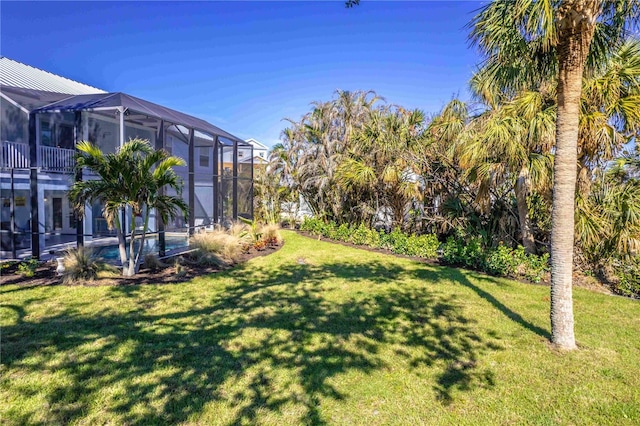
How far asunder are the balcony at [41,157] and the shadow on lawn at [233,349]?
611 centimetres

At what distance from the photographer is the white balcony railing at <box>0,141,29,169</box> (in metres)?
9.45

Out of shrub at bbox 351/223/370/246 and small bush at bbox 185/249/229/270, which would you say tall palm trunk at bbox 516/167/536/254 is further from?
small bush at bbox 185/249/229/270

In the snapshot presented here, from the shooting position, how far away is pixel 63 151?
10914mm

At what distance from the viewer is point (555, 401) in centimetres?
321

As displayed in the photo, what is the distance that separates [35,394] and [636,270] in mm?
9403

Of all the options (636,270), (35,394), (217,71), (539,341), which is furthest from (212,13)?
(636,270)

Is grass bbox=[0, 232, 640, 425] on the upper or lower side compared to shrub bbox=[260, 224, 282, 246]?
lower

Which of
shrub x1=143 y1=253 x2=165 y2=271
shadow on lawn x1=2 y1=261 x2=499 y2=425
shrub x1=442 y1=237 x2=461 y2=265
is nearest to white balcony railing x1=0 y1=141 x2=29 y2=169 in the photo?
shrub x1=143 y1=253 x2=165 y2=271

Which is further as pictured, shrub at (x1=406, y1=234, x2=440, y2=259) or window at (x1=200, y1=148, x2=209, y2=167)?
window at (x1=200, y1=148, x2=209, y2=167)

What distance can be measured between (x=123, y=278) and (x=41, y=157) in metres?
5.87

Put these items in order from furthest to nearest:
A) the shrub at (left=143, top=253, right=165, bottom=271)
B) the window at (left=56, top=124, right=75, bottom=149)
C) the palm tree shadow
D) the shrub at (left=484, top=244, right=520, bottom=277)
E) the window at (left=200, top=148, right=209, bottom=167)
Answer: the window at (left=200, top=148, right=209, bottom=167) → the window at (left=56, top=124, right=75, bottom=149) → the shrub at (left=143, top=253, right=165, bottom=271) → the shrub at (left=484, top=244, right=520, bottom=277) → the palm tree shadow

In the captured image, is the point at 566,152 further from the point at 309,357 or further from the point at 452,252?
the point at 452,252

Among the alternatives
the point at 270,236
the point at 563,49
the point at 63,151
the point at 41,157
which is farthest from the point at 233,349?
the point at 63,151

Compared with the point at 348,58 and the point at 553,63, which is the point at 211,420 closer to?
the point at 553,63
